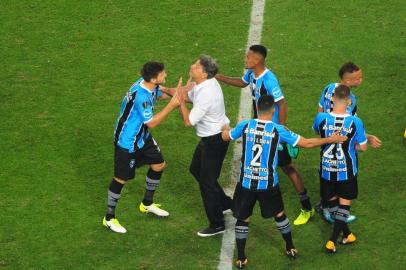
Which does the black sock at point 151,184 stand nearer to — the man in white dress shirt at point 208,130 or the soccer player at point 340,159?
the man in white dress shirt at point 208,130

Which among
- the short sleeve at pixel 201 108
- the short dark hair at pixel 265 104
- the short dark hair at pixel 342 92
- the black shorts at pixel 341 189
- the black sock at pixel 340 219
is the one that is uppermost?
the short dark hair at pixel 342 92

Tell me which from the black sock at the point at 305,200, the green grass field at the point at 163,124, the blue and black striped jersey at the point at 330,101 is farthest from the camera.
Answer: the black sock at the point at 305,200

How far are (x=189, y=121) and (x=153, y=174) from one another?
135 cm

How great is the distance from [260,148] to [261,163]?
0.19 metres

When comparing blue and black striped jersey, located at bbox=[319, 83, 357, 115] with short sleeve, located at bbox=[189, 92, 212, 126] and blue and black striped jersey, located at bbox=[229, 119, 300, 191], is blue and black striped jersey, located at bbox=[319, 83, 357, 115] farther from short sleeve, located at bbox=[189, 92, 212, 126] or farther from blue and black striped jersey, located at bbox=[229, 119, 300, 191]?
short sleeve, located at bbox=[189, 92, 212, 126]

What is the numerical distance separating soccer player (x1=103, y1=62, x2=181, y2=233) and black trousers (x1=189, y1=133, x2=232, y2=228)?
2.08ft

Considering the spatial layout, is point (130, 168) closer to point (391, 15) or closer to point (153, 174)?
point (153, 174)

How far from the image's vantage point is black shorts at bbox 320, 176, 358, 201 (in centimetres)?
1069

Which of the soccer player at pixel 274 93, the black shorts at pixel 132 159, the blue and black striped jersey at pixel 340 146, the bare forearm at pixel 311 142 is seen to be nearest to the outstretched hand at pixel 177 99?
the black shorts at pixel 132 159

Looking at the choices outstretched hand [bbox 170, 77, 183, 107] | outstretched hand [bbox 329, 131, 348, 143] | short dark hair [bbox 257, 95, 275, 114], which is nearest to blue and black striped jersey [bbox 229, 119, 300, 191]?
short dark hair [bbox 257, 95, 275, 114]

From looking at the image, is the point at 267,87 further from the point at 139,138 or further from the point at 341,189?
the point at 139,138

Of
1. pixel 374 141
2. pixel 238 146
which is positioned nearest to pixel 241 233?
pixel 374 141

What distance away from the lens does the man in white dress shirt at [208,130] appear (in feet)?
34.6

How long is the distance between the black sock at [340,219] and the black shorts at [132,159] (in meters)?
2.44
